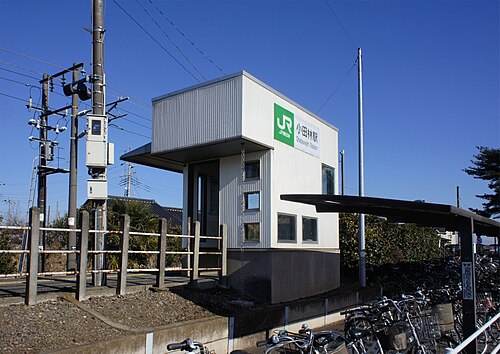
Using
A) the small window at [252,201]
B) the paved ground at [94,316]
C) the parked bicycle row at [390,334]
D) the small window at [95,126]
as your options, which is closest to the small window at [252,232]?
the small window at [252,201]

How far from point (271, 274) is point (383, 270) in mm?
8390

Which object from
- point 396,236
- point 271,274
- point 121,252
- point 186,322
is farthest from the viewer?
point 396,236

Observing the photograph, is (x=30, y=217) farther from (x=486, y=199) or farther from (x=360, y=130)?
(x=486, y=199)

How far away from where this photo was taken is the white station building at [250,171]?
11289mm

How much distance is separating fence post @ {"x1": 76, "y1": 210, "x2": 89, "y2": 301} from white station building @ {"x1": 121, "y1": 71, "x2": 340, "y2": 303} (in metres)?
3.84

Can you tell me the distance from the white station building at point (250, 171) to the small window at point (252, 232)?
0.02 metres

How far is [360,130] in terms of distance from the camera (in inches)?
661

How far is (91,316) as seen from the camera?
24.7 ft

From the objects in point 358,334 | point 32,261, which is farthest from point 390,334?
point 32,261

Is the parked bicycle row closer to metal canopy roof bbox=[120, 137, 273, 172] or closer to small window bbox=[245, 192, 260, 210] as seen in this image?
small window bbox=[245, 192, 260, 210]

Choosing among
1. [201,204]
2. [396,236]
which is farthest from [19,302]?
[396,236]

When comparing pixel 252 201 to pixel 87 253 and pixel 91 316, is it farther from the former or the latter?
pixel 91 316

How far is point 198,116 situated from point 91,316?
18.6 feet

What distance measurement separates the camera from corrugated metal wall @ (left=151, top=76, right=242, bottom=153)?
11.1 metres
